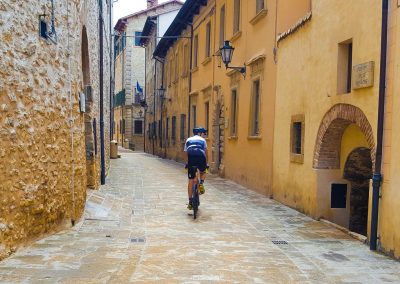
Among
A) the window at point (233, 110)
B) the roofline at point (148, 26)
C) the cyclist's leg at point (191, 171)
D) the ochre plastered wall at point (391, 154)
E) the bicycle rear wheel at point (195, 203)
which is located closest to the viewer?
the ochre plastered wall at point (391, 154)

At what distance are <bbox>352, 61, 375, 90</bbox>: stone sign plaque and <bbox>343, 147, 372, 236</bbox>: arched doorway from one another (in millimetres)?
1537

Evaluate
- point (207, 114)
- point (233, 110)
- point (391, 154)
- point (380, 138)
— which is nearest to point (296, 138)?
point (380, 138)

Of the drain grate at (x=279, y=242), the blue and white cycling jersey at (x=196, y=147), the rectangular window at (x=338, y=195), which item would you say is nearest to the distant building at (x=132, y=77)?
the blue and white cycling jersey at (x=196, y=147)

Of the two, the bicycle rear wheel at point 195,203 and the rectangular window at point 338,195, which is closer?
the rectangular window at point 338,195

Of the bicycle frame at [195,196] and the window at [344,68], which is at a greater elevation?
the window at [344,68]

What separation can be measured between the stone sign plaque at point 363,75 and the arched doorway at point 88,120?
16.0 ft

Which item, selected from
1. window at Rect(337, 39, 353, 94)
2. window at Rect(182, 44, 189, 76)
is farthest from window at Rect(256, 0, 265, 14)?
window at Rect(182, 44, 189, 76)

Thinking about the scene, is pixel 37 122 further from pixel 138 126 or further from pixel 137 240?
pixel 138 126

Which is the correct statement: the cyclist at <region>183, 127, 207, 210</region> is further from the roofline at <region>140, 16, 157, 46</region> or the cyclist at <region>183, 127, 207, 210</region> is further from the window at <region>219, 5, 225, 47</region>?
the roofline at <region>140, 16, 157, 46</region>

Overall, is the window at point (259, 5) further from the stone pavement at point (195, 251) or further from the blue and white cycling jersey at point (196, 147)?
the stone pavement at point (195, 251)

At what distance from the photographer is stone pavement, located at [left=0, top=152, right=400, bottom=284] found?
478 cm

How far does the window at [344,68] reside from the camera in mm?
7418

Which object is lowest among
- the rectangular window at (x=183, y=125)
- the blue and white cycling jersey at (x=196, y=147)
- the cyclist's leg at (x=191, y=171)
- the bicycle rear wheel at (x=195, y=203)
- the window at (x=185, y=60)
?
the bicycle rear wheel at (x=195, y=203)

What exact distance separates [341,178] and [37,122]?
16.8ft
